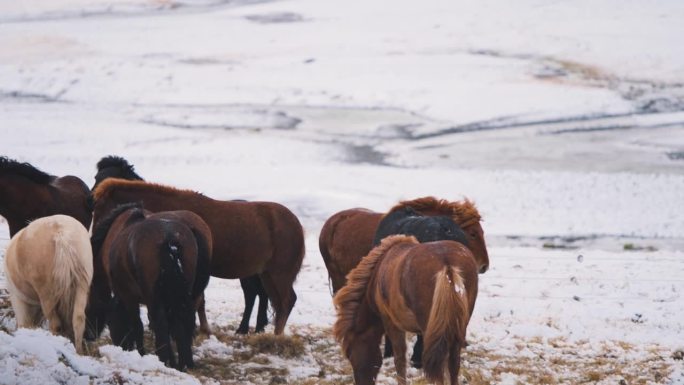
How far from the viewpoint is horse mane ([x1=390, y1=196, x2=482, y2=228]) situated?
10.7m

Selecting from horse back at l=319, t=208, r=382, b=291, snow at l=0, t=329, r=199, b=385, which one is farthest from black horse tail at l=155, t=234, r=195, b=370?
horse back at l=319, t=208, r=382, b=291

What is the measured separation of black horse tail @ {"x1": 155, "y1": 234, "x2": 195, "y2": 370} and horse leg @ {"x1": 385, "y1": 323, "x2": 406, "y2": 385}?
191 centimetres

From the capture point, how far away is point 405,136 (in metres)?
31.5

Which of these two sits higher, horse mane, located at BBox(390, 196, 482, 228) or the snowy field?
horse mane, located at BBox(390, 196, 482, 228)

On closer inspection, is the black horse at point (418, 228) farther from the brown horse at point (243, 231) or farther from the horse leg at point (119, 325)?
the horse leg at point (119, 325)

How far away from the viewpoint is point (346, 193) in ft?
81.7

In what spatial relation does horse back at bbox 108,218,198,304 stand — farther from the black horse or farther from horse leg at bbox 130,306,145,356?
the black horse

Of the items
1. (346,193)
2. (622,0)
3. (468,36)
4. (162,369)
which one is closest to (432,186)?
(346,193)

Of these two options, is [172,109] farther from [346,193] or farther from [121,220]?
[121,220]

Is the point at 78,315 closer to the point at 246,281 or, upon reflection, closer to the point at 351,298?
the point at 351,298

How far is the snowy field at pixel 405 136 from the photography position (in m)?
10.9

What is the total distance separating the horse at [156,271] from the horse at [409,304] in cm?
148

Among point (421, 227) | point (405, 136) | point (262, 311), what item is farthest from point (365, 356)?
point (405, 136)

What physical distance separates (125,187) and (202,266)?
6.44 feet
